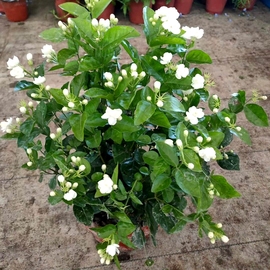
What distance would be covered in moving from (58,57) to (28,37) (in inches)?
89.9

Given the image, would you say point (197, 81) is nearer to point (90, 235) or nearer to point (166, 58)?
point (166, 58)

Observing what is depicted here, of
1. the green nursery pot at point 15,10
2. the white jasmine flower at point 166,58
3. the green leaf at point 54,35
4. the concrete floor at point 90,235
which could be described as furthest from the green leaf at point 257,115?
the green nursery pot at point 15,10

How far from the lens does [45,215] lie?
156 centimetres

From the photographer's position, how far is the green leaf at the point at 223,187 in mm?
798

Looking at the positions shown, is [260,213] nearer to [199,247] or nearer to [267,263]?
[267,263]

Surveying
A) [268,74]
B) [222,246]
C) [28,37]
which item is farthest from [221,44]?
[222,246]

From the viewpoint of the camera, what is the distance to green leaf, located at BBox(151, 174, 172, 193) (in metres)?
0.82

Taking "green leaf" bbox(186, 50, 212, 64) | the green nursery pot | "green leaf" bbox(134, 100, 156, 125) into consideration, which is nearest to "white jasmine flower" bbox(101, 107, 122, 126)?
"green leaf" bbox(134, 100, 156, 125)

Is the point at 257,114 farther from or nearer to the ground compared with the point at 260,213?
farther from the ground

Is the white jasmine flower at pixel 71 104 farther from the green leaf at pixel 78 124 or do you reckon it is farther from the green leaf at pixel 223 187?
the green leaf at pixel 223 187

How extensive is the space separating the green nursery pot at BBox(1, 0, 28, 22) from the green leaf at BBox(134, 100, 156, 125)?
2.84 m

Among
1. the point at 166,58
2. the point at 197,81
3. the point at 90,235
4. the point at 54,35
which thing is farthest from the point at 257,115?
the point at 90,235

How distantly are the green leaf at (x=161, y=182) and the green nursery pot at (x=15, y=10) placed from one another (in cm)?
290

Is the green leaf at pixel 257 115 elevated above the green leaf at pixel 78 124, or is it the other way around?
the green leaf at pixel 257 115
